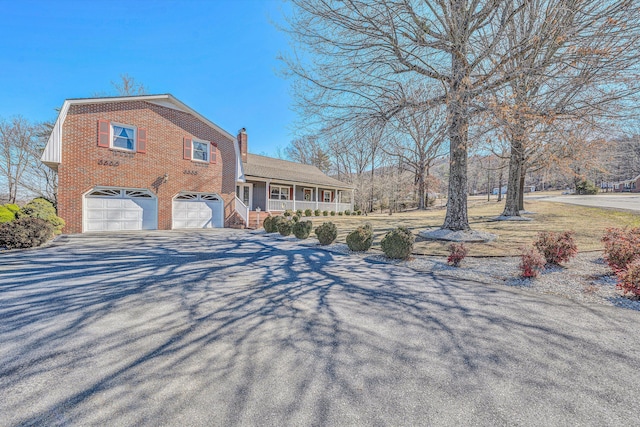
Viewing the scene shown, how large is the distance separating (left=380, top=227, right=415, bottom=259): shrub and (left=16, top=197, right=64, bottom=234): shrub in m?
12.4

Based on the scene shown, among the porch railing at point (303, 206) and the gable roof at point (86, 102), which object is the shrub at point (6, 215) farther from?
the porch railing at point (303, 206)

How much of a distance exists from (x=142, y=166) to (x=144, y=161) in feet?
0.91

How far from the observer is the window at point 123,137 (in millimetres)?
12531

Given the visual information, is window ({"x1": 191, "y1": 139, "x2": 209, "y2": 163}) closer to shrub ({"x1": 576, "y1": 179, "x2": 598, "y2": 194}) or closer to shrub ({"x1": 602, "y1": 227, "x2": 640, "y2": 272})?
shrub ({"x1": 602, "y1": 227, "x2": 640, "y2": 272})

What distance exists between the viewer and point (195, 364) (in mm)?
2545

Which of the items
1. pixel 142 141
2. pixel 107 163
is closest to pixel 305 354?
pixel 107 163

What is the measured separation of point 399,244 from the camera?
720cm

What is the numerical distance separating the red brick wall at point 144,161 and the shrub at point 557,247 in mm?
15035

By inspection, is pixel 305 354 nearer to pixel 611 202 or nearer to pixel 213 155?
pixel 213 155

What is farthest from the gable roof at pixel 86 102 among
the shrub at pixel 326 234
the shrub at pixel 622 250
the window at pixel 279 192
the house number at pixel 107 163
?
the shrub at pixel 622 250

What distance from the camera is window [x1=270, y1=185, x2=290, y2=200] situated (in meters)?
21.7

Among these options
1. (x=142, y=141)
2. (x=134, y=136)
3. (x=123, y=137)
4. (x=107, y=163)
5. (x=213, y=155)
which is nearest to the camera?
(x=107, y=163)

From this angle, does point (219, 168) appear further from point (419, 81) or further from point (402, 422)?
point (402, 422)

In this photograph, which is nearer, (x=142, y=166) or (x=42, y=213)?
(x=42, y=213)
